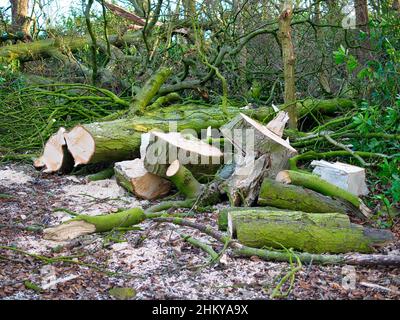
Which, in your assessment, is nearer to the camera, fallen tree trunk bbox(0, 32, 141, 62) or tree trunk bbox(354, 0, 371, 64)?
tree trunk bbox(354, 0, 371, 64)

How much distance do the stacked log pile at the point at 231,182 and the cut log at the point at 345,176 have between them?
0.92 ft

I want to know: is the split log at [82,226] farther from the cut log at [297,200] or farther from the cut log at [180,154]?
the cut log at [297,200]

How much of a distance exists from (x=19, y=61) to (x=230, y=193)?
6.44 metres

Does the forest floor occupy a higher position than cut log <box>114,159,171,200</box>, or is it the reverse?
cut log <box>114,159,171,200</box>

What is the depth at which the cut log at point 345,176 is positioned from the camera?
179 inches

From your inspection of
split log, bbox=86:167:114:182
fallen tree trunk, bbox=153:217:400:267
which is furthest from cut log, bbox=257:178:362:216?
split log, bbox=86:167:114:182

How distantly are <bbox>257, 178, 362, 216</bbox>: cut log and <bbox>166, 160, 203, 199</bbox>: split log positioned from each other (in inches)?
30.0

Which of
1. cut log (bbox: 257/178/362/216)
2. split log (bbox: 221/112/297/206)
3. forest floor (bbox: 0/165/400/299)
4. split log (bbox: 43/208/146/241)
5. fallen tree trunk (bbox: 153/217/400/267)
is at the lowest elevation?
forest floor (bbox: 0/165/400/299)

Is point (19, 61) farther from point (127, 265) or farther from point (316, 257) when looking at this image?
point (316, 257)

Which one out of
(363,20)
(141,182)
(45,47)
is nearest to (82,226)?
(141,182)

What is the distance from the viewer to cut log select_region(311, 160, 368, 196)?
4.56 m

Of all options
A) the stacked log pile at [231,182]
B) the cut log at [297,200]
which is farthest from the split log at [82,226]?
the cut log at [297,200]

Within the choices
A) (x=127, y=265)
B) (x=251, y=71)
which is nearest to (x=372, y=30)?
(x=251, y=71)

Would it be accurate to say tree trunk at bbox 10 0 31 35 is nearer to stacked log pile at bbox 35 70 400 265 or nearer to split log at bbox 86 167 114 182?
stacked log pile at bbox 35 70 400 265
